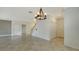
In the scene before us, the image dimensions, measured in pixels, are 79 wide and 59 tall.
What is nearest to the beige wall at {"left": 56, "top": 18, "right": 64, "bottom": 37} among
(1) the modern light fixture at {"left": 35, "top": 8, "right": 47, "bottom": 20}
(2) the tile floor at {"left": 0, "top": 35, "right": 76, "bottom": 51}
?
(2) the tile floor at {"left": 0, "top": 35, "right": 76, "bottom": 51}

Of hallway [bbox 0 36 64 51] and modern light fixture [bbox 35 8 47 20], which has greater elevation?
modern light fixture [bbox 35 8 47 20]

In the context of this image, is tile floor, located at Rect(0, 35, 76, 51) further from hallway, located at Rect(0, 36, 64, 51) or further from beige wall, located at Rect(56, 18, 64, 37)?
beige wall, located at Rect(56, 18, 64, 37)

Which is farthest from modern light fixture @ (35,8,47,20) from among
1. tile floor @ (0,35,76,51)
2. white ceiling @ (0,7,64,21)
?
tile floor @ (0,35,76,51)

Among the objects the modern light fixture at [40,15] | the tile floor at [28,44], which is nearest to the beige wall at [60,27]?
the tile floor at [28,44]

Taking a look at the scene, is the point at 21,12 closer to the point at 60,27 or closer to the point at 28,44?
the point at 28,44

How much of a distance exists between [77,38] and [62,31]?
0.32 metres

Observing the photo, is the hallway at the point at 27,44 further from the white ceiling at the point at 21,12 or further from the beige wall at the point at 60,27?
the white ceiling at the point at 21,12

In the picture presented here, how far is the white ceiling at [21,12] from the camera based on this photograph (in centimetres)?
221

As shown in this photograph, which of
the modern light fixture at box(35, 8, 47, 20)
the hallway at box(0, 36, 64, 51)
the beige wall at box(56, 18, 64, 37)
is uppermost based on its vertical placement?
the modern light fixture at box(35, 8, 47, 20)

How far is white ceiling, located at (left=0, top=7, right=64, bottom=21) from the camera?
2.21 meters
